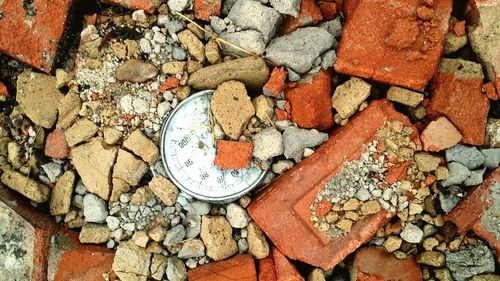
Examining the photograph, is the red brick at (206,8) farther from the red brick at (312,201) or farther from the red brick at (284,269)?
the red brick at (284,269)

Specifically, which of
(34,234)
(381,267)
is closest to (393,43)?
(381,267)

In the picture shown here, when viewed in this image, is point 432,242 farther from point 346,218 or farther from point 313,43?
point 313,43

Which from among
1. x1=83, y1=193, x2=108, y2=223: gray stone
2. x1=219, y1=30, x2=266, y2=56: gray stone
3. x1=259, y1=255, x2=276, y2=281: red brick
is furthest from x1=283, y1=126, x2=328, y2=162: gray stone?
x1=83, y1=193, x2=108, y2=223: gray stone

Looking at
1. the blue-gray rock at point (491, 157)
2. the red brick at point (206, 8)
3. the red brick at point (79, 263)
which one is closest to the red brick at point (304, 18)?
the red brick at point (206, 8)

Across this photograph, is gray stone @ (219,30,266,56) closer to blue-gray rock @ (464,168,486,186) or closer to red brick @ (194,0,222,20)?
red brick @ (194,0,222,20)

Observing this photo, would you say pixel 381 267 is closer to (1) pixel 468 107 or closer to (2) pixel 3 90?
(1) pixel 468 107

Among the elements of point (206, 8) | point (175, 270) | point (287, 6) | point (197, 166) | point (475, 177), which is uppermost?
point (287, 6)
